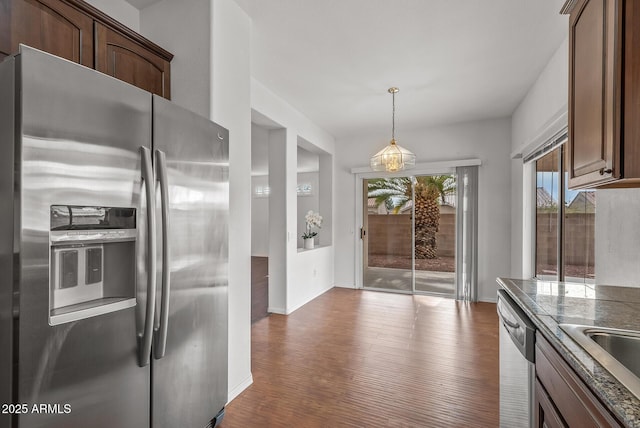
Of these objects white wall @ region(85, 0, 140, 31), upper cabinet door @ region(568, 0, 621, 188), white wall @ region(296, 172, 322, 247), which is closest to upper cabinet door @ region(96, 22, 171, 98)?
white wall @ region(85, 0, 140, 31)

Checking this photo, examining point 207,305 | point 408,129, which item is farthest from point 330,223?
point 207,305

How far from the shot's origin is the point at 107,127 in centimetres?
118

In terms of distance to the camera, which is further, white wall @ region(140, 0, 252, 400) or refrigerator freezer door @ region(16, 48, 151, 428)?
white wall @ region(140, 0, 252, 400)

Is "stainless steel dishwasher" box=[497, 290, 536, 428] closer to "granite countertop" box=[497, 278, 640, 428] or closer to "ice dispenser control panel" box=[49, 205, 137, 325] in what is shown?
"granite countertop" box=[497, 278, 640, 428]

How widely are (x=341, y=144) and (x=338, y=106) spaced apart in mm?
1531

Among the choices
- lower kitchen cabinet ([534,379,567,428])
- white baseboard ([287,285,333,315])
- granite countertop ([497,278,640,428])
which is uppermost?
granite countertop ([497,278,640,428])

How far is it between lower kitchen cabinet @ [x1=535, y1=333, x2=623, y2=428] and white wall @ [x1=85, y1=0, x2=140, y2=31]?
119 inches

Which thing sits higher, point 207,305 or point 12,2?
point 12,2

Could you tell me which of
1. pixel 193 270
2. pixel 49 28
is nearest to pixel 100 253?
→ pixel 193 270

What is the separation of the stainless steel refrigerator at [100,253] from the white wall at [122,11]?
121cm

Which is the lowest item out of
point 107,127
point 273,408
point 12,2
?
point 273,408

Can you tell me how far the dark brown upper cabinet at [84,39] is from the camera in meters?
1.34

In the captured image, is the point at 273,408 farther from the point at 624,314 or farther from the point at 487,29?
the point at 487,29

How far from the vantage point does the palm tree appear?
4988 mm
